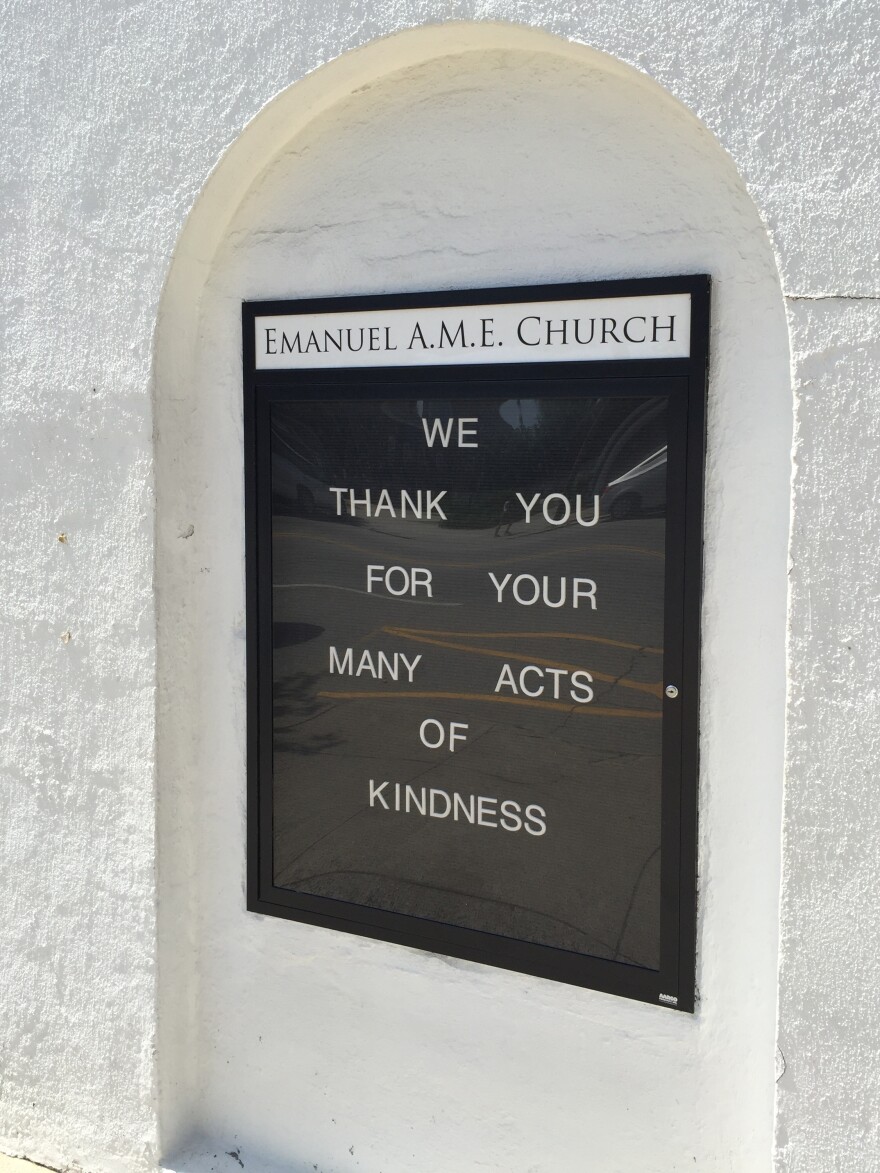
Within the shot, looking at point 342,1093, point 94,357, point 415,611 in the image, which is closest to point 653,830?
point 415,611

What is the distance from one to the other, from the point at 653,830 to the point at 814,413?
1.02 metres

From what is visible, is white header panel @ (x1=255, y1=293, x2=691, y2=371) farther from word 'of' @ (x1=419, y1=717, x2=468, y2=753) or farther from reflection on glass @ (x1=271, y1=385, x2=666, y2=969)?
word 'of' @ (x1=419, y1=717, x2=468, y2=753)

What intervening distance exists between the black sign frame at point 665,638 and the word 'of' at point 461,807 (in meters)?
0.29

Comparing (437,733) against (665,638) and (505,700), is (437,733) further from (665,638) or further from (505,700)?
(665,638)

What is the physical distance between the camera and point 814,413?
2.21 metres

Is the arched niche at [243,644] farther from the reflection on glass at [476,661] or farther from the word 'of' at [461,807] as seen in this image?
the word 'of' at [461,807]

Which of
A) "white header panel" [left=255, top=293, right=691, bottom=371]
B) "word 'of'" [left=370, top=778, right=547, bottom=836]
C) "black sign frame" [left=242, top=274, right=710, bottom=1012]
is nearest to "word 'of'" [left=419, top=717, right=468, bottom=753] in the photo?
"word 'of'" [left=370, top=778, right=547, bottom=836]

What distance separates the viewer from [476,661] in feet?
9.04

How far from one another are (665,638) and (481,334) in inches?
34.1

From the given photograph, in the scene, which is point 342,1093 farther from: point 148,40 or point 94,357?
point 148,40

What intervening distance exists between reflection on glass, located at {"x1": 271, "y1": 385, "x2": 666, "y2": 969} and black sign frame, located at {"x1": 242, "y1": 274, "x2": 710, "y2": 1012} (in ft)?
0.12

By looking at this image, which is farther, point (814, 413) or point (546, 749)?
point (546, 749)

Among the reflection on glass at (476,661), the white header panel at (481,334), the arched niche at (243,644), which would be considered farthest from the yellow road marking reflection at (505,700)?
the white header panel at (481,334)

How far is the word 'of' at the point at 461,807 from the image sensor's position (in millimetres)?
2723
